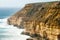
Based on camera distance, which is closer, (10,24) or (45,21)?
(45,21)

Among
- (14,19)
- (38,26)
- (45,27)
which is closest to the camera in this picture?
(45,27)

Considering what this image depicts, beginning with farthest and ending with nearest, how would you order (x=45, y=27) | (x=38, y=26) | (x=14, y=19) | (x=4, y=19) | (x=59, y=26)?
(x=4, y=19)
(x=14, y=19)
(x=38, y=26)
(x=45, y=27)
(x=59, y=26)

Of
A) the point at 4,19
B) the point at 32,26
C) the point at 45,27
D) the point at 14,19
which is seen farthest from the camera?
the point at 4,19

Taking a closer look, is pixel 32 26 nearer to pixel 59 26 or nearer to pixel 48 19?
→ pixel 48 19

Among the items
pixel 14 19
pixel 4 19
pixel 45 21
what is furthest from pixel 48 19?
pixel 4 19

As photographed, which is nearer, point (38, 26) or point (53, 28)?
point (53, 28)

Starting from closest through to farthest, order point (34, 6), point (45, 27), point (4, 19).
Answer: point (45, 27), point (34, 6), point (4, 19)

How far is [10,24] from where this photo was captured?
4400 cm

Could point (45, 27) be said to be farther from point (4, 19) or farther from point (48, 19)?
point (4, 19)

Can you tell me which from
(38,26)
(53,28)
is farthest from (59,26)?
(38,26)

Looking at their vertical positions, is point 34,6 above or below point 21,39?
above

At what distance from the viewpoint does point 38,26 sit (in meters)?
28.1

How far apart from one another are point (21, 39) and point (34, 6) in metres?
11.4

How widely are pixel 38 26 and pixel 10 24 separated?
1608 centimetres
